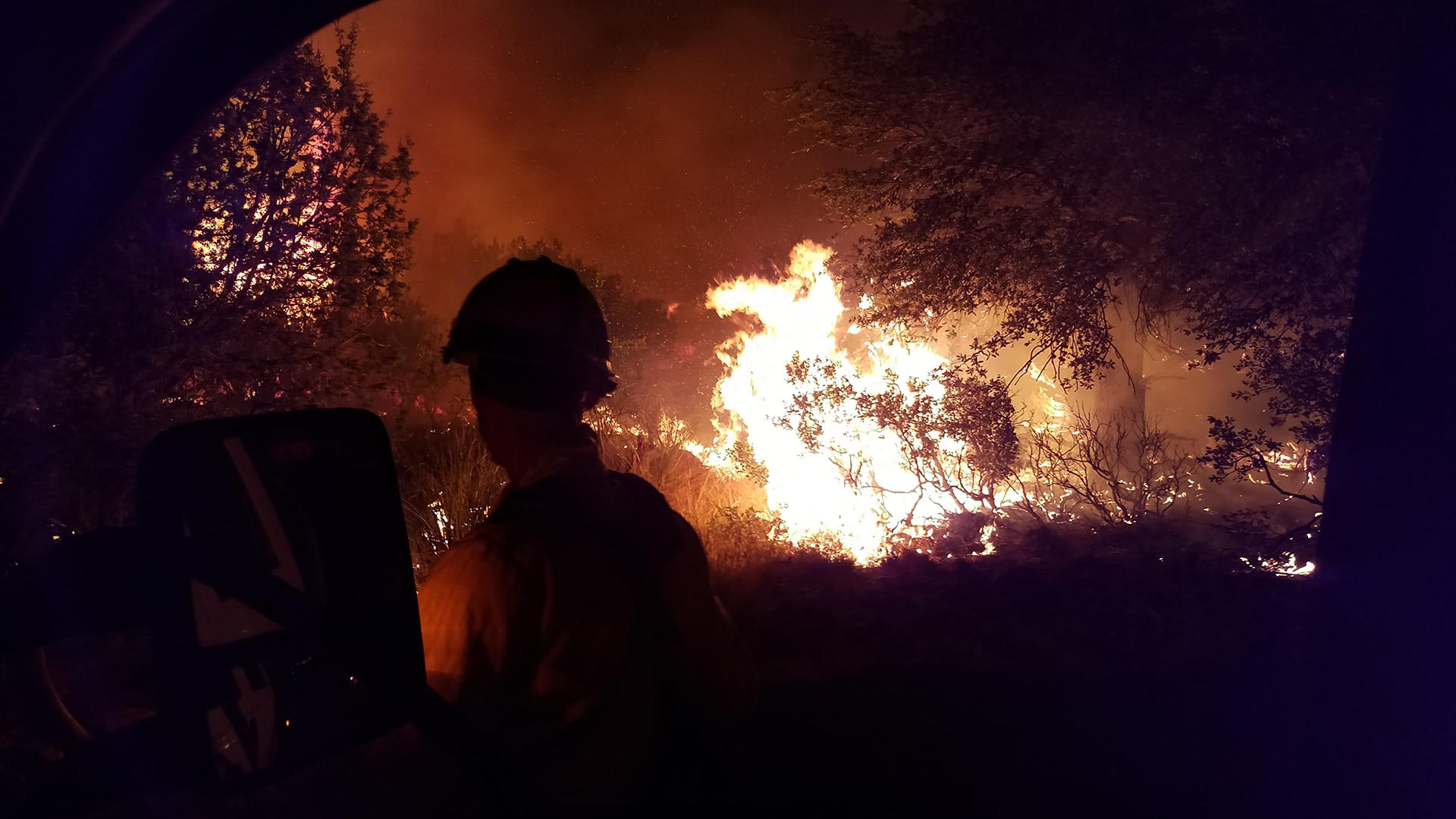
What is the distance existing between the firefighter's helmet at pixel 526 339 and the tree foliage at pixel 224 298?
3788 millimetres

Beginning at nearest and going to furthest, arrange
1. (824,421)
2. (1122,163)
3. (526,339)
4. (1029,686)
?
(526,339), (1029,686), (1122,163), (824,421)

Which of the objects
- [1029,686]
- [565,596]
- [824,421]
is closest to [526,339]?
[565,596]

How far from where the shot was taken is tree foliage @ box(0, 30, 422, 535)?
5.06 m

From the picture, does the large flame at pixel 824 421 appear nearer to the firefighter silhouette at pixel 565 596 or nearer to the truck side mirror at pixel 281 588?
the firefighter silhouette at pixel 565 596

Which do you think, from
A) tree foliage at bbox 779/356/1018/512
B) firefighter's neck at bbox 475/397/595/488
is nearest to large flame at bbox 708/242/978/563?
tree foliage at bbox 779/356/1018/512

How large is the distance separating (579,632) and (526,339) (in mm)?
609

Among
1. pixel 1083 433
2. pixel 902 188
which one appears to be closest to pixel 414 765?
pixel 902 188

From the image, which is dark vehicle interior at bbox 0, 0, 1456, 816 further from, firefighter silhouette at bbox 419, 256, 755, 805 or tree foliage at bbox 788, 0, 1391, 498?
tree foliage at bbox 788, 0, 1391, 498

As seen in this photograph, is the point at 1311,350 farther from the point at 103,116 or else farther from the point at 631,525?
the point at 103,116

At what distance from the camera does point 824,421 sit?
1019 cm

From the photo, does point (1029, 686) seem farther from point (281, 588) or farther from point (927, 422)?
point (281, 588)

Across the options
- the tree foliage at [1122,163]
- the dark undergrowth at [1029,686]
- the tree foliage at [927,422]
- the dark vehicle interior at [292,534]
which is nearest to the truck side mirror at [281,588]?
the dark vehicle interior at [292,534]

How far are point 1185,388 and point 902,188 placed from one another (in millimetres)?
10678

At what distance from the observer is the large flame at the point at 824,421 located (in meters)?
10.1
